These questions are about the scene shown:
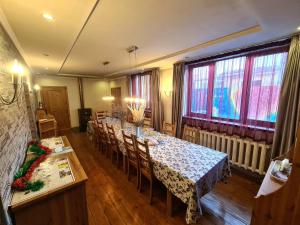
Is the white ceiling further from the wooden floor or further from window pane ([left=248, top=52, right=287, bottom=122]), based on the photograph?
the wooden floor

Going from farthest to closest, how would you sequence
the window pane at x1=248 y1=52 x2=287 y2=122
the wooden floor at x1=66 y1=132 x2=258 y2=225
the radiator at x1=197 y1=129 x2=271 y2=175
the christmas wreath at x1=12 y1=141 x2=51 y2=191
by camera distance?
the radiator at x1=197 y1=129 x2=271 y2=175
the window pane at x1=248 y1=52 x2=287 y2=122
the wooden floor at x1=66 y1=132 x2=258 y2=225
the christmas wreath at x1=12 y1=141 x2=51 y2=191

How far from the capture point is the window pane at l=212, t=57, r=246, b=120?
2688 millimetres

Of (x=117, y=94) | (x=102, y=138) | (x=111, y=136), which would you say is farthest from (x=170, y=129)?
(x=117, y=94)

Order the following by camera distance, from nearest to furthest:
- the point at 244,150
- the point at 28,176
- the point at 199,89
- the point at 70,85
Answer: the point at 28,176
the point at 244,150
the point at 199,89
the point at 70,85

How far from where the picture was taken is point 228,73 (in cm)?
283

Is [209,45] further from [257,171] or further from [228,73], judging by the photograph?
[257,171]

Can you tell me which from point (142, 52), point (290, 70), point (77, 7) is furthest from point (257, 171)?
point (77, 7)

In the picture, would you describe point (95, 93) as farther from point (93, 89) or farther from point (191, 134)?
point (191, 134)

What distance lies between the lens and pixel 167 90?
4.19m

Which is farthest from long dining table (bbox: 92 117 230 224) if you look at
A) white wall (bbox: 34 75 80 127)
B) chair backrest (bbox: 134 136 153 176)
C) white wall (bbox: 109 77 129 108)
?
white wall (bbox: 34 75 80 127)

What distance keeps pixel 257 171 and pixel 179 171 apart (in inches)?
74.8

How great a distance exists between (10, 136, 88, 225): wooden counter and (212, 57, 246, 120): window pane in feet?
9.50

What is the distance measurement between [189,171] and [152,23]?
1.82 m

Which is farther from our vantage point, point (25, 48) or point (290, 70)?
point (25, 48)
